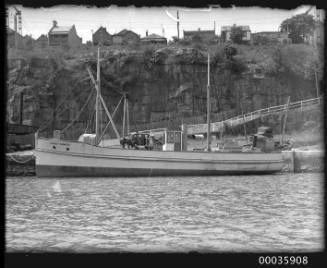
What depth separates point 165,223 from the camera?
468 inches

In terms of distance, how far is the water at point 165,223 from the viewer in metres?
8.59

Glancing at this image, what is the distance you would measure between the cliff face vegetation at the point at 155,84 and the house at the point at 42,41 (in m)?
10.4

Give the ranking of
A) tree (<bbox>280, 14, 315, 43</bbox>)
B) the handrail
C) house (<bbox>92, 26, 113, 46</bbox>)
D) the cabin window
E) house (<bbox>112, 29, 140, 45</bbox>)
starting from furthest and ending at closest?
1. house (<bbox>92, 26, 113, 46</bbox>)
2. house (<bbox>112, 29, 140, 45</bbox>)
3. tree (<bbox>280, 14, 315, 43</bbox>)
4. the handrail
5. the cabin window

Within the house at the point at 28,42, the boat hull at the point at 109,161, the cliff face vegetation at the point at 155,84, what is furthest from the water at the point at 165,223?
the house at the point at 28,42

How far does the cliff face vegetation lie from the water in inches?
1576

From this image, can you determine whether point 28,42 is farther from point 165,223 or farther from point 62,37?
point 165,223

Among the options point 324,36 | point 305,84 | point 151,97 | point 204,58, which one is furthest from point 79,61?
point 324,36

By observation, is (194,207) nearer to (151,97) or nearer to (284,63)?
(151,97)

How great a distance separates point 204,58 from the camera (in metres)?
63.4

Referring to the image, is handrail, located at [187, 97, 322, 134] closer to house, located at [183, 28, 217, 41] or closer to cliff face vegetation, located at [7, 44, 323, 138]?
cliff face vegetation, located at [7, 44, 323, 138]

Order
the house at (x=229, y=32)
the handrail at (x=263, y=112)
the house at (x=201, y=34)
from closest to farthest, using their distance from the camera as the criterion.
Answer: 1. the handrail at (x=263, y=112)
2. the house at (x=229, y=32)
3. the house at (x=201, y=34)

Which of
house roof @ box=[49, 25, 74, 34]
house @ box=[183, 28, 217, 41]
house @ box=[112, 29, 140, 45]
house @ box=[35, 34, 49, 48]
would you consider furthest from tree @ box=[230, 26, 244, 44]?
house @ box=[35, 34, 49, 48]

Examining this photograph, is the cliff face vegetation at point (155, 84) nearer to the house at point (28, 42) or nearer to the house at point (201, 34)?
the house at point (28, 42)

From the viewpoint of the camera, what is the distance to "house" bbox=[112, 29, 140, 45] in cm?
7725
